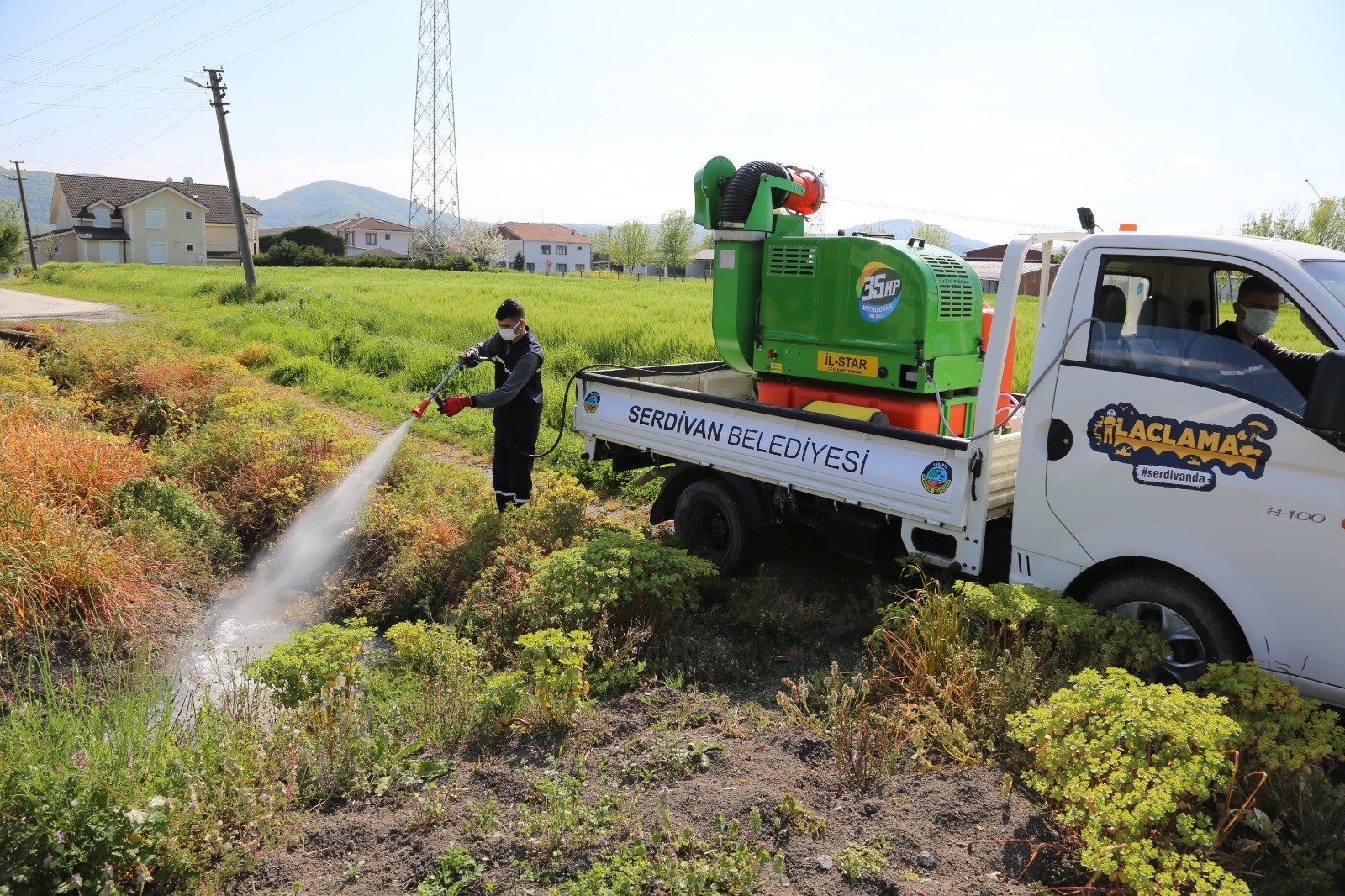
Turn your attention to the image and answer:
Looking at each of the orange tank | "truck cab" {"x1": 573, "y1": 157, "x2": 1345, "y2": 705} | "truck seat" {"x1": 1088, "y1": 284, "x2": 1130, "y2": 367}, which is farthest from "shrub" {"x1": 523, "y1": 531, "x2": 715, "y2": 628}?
"truck seat" {"x1": 1088, "y1": 284, "x2": 1130, "y2": 367}

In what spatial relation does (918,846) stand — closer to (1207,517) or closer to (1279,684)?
(1279,684)

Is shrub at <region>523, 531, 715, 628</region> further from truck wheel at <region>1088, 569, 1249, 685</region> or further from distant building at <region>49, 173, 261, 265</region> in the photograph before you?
distant building at <region>49, 173, 261, 265</region>

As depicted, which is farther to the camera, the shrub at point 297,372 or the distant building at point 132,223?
the distant building at point 132,223

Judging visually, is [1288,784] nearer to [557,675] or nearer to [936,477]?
[936,477]

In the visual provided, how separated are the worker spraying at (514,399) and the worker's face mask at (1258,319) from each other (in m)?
5.06

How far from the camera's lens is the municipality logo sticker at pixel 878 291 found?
233 inches

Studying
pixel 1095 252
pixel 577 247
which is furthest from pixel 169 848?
pixel 577 247

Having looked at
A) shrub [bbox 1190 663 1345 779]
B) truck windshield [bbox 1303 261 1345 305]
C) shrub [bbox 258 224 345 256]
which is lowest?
shrub [bbox 1190 663 1345 779]

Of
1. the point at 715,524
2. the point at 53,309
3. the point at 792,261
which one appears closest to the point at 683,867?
the point at 715,524

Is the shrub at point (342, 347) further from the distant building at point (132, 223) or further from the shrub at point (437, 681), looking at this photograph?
the distant building at point (132, 223)

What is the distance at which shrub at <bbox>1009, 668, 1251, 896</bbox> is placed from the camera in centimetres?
286

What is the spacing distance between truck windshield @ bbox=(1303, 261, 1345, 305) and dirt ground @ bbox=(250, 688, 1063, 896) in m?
2.63

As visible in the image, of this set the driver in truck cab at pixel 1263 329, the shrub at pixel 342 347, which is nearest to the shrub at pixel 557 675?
the driver in truck cab at pixel 1263 329

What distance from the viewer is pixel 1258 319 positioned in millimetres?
4477
